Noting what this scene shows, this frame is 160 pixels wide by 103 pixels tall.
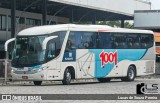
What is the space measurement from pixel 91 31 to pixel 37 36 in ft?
12.2

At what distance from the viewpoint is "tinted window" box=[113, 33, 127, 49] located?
1157 inches

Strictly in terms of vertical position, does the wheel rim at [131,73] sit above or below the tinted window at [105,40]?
below

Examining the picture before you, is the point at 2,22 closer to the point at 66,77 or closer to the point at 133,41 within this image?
the point at 133,41

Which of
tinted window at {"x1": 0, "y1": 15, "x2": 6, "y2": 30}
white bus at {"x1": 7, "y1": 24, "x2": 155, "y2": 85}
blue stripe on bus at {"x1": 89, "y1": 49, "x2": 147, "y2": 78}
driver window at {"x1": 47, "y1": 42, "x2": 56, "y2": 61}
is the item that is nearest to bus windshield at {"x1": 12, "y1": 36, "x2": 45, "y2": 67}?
white bus at {"x1": 7, "y1": 24, "x2": 155, "y2": 85}

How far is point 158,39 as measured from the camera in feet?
159

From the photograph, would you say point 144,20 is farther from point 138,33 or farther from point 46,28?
point 46,28

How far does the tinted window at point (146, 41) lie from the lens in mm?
31406

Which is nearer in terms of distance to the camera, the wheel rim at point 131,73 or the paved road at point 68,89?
the paved road at point 68,89

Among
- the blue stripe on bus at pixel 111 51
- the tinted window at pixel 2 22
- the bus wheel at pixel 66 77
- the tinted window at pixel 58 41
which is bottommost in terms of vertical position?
the bus wheel at pixel 66 77

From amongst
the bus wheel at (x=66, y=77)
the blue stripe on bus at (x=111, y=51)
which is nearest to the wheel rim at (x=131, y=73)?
the blue stripe on bus at (x=111, y=51)

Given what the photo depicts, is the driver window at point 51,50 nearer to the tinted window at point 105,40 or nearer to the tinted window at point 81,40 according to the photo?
the tinted window at point 81,40

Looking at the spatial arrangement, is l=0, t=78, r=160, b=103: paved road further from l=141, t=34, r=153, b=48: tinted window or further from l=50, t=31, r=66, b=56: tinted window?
l=141, t=34, r=153, b=48: tinted window

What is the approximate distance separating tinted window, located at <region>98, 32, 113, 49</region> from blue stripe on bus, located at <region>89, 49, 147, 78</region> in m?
0.23

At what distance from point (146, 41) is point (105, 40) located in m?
4.06
